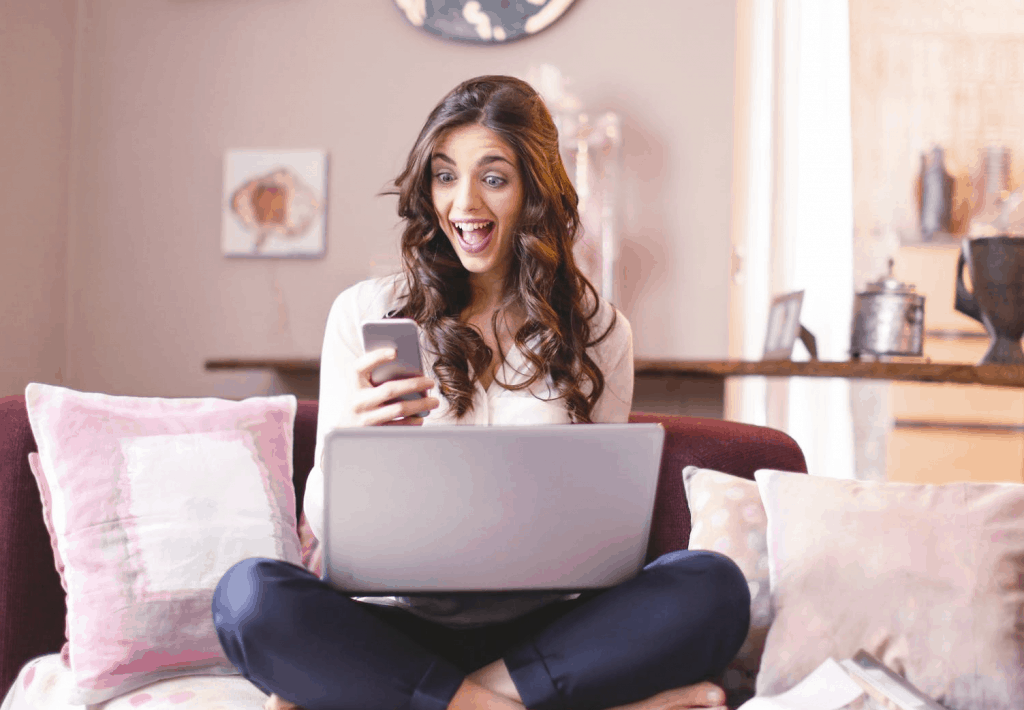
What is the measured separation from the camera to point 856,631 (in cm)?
118

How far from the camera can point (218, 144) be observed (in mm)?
2453

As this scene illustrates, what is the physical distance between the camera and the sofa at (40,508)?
4.25 feet

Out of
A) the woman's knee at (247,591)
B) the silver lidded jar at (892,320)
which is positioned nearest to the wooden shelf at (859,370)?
the silver lidded jar at (892,320)

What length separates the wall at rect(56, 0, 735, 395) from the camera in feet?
7.98

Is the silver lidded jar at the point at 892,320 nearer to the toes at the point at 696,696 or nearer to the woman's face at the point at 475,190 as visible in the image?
the woman's face at the point at 475,190

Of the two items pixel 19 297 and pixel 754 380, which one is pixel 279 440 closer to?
pixel 19 297

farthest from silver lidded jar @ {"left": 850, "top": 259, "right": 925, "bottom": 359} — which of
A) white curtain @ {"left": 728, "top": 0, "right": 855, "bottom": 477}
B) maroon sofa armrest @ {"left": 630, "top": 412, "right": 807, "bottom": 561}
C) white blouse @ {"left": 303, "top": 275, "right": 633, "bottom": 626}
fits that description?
white blouse @ {"left": 303, "top": 275, "right": 633, "bottom": 626}

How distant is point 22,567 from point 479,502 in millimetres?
784

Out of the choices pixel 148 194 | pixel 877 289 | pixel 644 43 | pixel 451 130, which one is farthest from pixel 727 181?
pixel 148 194

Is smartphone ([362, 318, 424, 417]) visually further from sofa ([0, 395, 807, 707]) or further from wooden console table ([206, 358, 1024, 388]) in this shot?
wooden console table ([206, 358, 1024, 388])

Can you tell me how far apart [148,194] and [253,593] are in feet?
5.77

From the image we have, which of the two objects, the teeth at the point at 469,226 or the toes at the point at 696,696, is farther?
the teeth at the point at 469,226

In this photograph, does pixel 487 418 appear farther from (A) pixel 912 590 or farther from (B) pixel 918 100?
(B) pixel 918 100

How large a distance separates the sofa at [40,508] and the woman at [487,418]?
0.14m
